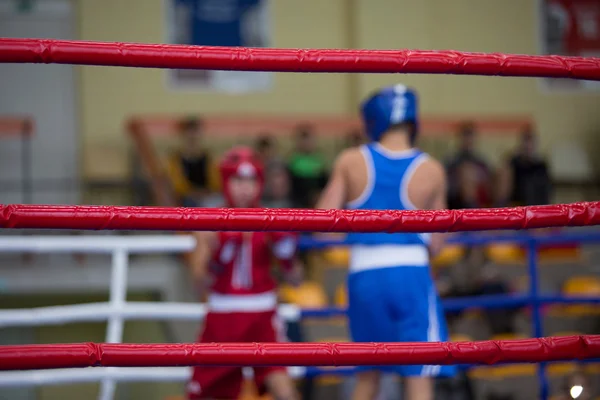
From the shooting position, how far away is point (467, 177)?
277 inches

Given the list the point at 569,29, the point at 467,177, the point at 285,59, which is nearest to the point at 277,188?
the point at 467,177

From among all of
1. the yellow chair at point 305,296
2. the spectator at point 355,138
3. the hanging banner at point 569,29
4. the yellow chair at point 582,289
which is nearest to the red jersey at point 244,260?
the yellow chair at point 305,296

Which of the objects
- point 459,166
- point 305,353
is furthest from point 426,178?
point 459,166

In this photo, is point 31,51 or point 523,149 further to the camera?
point 523,149

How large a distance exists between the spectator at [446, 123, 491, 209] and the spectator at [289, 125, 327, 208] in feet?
3.28

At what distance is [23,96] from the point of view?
7.97 m

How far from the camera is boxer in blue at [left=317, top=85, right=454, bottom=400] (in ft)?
8.61

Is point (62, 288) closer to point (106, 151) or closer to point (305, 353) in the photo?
point (106, 151)

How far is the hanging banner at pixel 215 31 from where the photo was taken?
7.99 metres

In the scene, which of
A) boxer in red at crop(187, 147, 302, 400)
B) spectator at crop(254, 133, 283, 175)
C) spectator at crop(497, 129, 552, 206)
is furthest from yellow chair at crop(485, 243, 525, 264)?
boxer in red at crop(187, 147, 302, 400)

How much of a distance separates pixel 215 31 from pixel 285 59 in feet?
21.1

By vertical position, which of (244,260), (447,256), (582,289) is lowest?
(244,260)

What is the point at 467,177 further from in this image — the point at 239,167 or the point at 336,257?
the point at 239,167

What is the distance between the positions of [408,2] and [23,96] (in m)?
3.50
